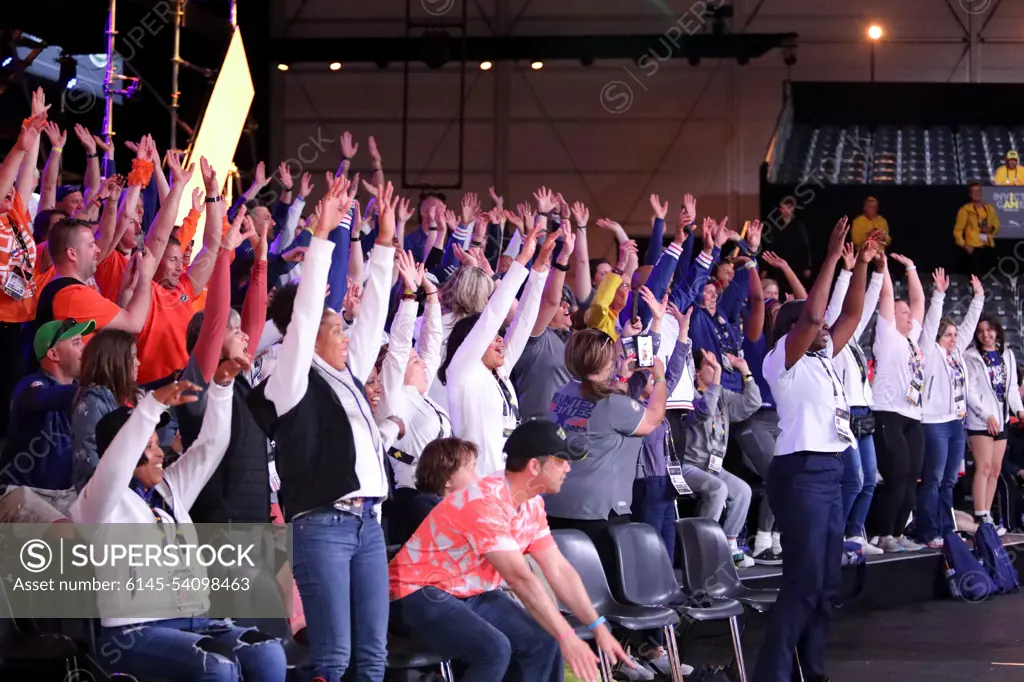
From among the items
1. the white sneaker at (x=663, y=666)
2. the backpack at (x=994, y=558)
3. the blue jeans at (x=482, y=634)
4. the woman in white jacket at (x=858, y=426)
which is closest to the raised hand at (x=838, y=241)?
the woman in white jacket at (x=858, y=426)

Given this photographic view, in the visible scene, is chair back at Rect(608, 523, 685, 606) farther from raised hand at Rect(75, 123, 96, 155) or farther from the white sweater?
raised hand at Rect(75, 123, 96, 155)

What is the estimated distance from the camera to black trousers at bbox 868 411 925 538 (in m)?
7.79

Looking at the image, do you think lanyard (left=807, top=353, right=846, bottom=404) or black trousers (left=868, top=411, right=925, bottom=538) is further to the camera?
black trousers (left=868, top=411, right=925, bottom=538)

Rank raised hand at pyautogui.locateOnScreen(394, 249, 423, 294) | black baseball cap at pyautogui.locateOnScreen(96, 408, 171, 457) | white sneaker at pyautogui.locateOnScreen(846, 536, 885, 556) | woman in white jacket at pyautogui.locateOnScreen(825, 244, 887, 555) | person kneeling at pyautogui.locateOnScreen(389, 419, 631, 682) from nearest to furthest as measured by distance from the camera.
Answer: black baseball cap at pyautogui.locateOnScreen(96, 408, 171, 457)
person kneeling at pyautogui.locateOnScreen(389, 419, 631, 682)
raised hand at pyautogui.locateOnScreen(394, 249, 423, 294)
woman in white jacket at pyautogui.locateOnScreen(825, 244, 887, 555)
white sneaker at pyautogui.locateOnScreen(846, 536, 885, 556)

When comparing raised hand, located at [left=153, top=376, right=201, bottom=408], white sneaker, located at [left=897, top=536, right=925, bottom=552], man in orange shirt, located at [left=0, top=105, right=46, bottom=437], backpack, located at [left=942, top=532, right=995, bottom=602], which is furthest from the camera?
white sneaker, located at [left=897, top=536, right=925, bottom=552]

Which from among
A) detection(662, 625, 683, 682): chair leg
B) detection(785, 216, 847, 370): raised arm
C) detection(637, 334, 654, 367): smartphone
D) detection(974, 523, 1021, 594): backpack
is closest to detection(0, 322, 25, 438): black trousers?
detection(637, 334, 654, 367): smartphone

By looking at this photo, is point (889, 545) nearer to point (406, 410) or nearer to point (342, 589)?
point (406, 410)

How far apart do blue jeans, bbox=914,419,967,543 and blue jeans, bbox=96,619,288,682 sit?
5667mm

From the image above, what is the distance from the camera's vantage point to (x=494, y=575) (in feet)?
13.3

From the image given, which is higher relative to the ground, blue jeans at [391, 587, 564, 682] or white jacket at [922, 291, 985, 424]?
white jacket at [922, 291, 985, 424]

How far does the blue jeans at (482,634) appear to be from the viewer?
3865 millimetres

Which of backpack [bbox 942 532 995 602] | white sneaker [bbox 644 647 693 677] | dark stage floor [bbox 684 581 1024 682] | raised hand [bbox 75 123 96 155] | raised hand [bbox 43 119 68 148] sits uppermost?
raised hand [bbox 75 123 96 155]

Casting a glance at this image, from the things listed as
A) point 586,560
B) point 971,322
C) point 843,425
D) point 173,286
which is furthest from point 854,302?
point 971,322

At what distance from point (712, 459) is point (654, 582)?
1.85m
